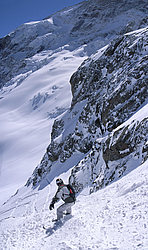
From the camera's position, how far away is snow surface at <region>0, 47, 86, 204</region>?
39716 mm

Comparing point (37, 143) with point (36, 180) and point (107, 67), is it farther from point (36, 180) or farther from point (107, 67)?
point (107, 67)

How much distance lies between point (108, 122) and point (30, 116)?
54.2 m

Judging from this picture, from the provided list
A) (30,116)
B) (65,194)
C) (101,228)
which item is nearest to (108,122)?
(65,194)

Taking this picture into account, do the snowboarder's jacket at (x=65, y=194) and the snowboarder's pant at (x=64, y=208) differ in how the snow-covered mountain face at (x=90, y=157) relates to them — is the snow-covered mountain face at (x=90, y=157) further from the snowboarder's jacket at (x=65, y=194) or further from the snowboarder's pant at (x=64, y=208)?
the snowboarder's jacket at (x=65, y=194)

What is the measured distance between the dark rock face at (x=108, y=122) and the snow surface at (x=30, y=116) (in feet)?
44.4

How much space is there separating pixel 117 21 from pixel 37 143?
349 feet

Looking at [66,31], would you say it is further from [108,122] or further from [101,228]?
[101,228]

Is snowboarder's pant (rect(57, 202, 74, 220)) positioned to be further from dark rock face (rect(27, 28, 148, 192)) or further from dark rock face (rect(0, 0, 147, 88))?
dark rock face (rect(0, 0, 147, 88))

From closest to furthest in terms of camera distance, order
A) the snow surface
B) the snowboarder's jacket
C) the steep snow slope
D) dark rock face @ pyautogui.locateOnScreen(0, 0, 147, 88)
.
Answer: the steep snow slope
the snowboarder's jacket
the snow surface
dark rock face @ pyautogui.locateOnScreen(0, 0, 147, 88)

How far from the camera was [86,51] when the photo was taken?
106 metres

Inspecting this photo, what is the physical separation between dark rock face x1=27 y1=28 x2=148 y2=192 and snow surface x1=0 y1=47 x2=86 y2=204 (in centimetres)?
1354

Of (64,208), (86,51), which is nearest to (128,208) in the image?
(64,208)

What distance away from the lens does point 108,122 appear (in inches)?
641

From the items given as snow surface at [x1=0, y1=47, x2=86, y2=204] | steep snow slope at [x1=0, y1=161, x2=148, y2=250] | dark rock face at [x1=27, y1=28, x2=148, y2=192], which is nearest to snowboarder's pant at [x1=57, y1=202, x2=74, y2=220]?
steep snow slope at [x1=0, y1=161, x2=148, y2=250]
